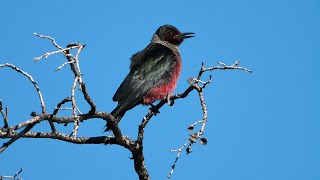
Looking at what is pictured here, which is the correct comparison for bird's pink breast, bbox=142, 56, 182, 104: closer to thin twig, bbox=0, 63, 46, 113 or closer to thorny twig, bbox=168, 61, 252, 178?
thorny twig, bbox=168, 61, 252, 178

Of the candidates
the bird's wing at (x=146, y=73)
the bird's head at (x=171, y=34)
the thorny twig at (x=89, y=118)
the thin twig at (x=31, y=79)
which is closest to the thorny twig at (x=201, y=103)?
the thorny twig at (x=89, y=118)

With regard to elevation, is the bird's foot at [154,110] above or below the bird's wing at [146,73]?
below

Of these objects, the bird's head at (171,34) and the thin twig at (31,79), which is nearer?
the thin twig at (31,79)

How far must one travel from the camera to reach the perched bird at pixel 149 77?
709 cm

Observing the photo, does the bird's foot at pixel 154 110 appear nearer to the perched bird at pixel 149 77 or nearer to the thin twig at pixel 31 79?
the perched bird at pixel 149 77

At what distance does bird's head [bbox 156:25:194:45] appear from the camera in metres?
8.92

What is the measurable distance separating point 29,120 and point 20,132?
1.21 ft

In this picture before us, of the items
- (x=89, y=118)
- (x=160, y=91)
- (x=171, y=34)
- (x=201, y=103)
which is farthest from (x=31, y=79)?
(x=171, y=34)

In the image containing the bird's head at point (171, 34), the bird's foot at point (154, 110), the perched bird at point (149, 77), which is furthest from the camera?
the bird's head at point (171, 34)

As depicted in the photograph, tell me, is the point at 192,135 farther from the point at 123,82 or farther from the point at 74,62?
the point at 123,82

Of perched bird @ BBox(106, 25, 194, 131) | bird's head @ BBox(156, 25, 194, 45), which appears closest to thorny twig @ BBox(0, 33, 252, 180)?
perched bird @ BBox(106, 25, 194, 131)

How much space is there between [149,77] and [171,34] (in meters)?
1.77

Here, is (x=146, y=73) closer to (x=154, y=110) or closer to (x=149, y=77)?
(x=149, y=77)

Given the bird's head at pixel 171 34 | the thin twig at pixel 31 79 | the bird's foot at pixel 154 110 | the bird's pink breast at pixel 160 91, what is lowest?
the thin twig at pixel 31 79
